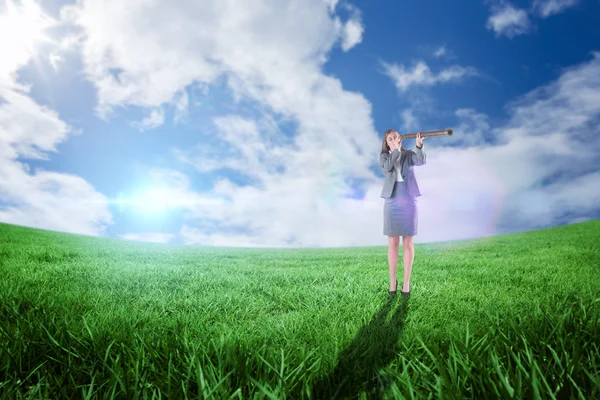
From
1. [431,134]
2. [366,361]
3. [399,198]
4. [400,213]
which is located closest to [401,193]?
[399,198]

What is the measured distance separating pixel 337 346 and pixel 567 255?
8.46 metres

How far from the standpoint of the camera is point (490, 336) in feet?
9.54

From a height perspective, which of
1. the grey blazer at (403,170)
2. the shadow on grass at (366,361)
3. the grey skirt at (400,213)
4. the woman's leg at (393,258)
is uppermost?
the grey blazer at (403,170)

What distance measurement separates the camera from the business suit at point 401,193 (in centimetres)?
551

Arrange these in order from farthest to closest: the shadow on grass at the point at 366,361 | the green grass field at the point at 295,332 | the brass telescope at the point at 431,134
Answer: the brass telescope at the point at 431,134, the shadow on grass at the point at 366,361, the green grass field at the point at 295,332

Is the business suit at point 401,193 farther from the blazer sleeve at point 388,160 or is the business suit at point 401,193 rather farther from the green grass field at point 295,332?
the green grass field at point 295,332

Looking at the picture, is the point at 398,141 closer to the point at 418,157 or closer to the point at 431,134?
the point at 418,157

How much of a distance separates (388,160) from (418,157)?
43 cm

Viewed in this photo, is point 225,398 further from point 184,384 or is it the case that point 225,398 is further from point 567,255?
point 567,255

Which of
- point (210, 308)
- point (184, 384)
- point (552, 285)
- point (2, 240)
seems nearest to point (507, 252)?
point (552, 285)

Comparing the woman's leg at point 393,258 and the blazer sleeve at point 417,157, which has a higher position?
the blazer sleeve at point 417,157

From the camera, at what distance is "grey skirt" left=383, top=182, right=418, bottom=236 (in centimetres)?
550

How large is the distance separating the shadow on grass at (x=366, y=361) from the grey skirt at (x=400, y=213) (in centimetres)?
154

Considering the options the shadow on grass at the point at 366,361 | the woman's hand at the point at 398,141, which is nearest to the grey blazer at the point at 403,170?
the woman's hand at the point at 398,141
